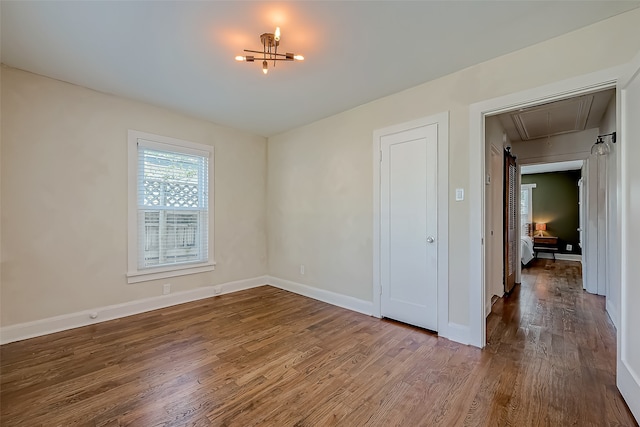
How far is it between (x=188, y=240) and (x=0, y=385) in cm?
221

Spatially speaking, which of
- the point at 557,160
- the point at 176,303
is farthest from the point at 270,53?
the point at 557,160

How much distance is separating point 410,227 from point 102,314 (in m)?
3.68

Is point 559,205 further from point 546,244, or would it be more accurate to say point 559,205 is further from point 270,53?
point 270,53

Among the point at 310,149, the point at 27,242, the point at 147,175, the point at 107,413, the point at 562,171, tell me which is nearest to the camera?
the point at 107,413

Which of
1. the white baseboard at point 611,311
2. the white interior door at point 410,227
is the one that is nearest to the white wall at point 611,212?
the white baseboard at point 611,311

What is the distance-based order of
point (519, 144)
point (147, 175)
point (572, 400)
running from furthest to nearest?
point (519, 144), point (147, 175), point (572, 400)

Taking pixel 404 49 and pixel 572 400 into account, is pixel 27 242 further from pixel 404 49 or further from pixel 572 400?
pixel 572 400

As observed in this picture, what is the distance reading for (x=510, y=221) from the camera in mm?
4598

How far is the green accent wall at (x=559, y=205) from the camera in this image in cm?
782

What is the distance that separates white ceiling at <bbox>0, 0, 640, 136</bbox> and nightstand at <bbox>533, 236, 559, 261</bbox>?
7708 millimetres

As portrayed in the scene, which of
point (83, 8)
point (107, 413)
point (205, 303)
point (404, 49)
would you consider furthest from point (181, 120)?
point (107, 413)

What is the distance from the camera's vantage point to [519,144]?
5.14 metres

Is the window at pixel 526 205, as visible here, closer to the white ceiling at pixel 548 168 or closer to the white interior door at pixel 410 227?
the white ceiling at pixel 548 168

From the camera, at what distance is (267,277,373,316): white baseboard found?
3.48 metres
